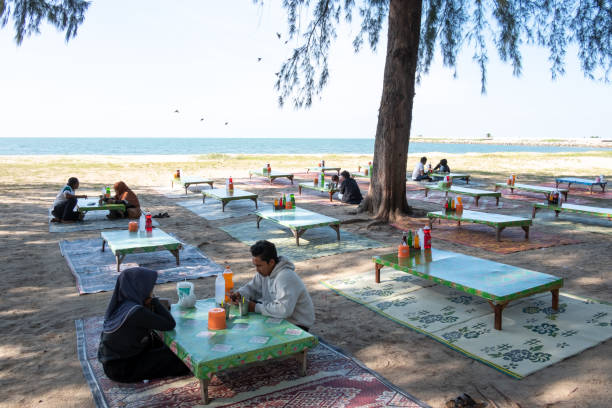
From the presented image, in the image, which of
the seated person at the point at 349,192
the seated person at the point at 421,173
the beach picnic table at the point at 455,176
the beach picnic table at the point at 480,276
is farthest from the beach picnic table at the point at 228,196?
the seated person at the point at 421,173

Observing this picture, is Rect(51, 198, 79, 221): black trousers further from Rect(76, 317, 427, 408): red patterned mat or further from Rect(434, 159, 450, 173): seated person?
Rect(434, 159, 450, 173): seated person

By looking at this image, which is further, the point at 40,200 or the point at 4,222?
the point at 40,200

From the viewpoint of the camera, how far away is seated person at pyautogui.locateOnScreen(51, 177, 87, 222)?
10.0 meters

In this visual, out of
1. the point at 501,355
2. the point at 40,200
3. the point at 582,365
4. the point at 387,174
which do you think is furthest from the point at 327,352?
→ the point at 40,200

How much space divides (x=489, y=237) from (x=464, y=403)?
19.6 feet

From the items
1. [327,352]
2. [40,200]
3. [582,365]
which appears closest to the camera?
[582,365]

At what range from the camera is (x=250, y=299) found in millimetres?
4273

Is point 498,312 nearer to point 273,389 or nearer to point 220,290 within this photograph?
point 273,389

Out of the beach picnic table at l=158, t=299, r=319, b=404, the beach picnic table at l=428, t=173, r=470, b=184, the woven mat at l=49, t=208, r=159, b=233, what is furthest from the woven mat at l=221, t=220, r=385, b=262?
the beach picnic table at l=428, t=173, r=470, b=184

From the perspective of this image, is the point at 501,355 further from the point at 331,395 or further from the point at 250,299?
the point at 250,299

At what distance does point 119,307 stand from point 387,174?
8029mm

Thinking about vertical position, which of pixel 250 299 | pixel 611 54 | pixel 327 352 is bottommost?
pixel 327 352

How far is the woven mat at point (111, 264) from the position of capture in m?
6.29

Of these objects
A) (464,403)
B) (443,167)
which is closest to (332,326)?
(464,403)
